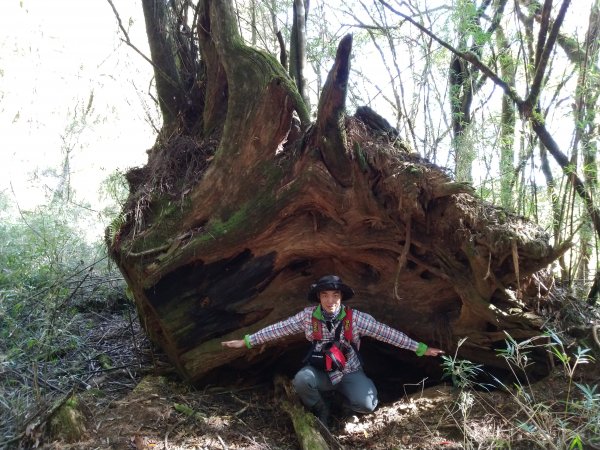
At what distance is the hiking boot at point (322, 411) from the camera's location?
14.0 feet

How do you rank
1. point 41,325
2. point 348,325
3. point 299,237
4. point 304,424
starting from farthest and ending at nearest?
point 41,325 < point 299,237 < point 348,325 < point 304,424

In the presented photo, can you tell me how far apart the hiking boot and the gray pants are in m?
0.05

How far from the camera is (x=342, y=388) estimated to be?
14.2 ft

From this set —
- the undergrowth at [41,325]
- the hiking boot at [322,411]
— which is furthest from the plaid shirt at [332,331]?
the undergrowth at [41,325]

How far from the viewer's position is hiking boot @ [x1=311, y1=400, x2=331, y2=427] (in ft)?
14.0

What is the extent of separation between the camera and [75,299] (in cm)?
689

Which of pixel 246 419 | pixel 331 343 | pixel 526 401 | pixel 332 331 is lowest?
pixel 246 419

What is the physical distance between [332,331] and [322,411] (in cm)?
76

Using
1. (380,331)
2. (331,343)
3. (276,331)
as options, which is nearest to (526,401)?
(380,331)

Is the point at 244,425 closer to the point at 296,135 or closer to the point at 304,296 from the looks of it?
the point at 304,296

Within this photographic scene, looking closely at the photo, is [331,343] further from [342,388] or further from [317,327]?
[342,388]

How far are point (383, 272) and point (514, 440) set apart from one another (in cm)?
190

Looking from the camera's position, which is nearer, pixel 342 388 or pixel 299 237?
pixel 342 388

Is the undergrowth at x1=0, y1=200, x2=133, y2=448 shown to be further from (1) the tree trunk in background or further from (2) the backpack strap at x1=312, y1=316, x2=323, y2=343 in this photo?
(2) the backpack strap at x1=312, y1=316, x2=323, y2=343
